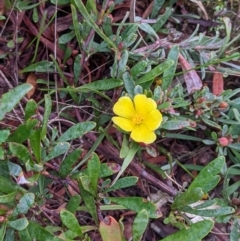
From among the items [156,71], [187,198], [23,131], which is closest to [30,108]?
[23,131]

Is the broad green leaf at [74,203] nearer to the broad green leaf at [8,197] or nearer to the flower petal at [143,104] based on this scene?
the broad green leaf at [8,197]

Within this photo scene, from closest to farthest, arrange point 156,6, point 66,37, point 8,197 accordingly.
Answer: point 8,197, point 66,37, point 156,6

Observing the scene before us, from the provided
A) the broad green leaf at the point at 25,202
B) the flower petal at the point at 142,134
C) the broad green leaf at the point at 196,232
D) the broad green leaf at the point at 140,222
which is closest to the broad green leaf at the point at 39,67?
the flower petal at the point at 142,134

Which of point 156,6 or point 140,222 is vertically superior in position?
point 156,6

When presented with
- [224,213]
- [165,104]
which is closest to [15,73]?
[165,104]

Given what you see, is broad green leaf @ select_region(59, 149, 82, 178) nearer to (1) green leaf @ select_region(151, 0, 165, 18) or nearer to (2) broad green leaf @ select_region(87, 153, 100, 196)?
(2) broad green leaf @ select_region(87, 153, 100, 196)

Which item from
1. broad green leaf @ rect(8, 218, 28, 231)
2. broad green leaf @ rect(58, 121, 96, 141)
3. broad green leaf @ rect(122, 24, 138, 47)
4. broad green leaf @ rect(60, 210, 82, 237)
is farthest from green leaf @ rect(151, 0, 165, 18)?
broad green leaf @ rect(8, 218, 28, 231)

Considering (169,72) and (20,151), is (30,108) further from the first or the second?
(169,72)
